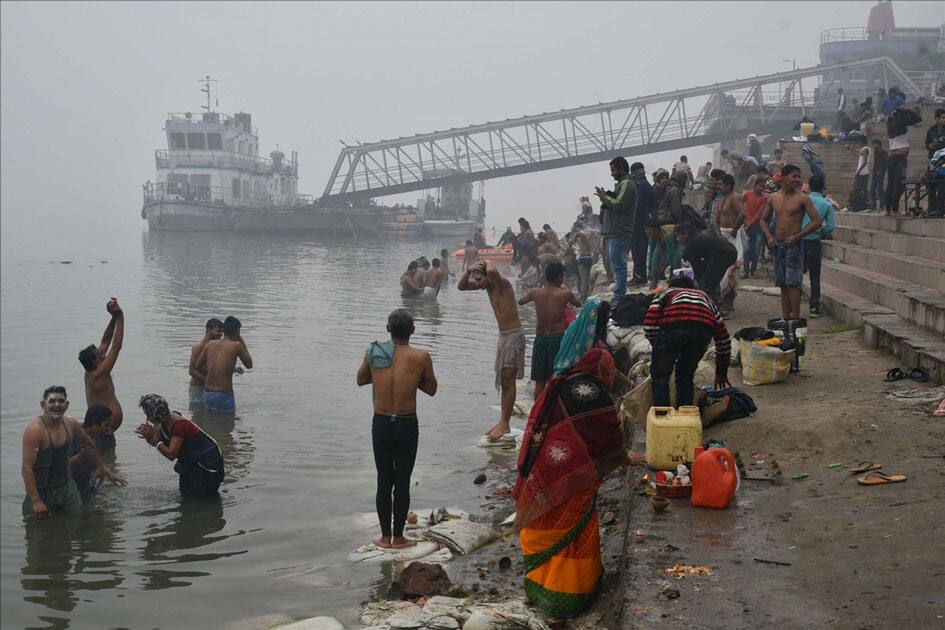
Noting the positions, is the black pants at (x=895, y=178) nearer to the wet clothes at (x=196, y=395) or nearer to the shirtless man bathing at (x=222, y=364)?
the shirtless man bathing at (x=222, y=364)

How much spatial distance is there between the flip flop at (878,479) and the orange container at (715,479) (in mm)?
716

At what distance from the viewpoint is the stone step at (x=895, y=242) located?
10461mm

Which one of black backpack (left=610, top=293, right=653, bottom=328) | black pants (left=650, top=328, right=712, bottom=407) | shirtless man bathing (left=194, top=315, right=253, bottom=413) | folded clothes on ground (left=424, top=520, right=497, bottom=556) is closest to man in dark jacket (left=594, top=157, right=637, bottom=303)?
black backpack (left=610, top=293, right=653, bottom=328)

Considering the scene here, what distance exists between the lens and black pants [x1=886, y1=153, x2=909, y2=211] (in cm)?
1288

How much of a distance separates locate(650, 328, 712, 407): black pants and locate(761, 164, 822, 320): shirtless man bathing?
113 inches

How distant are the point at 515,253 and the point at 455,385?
47.1 feet

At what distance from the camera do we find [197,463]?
8078 millimetres

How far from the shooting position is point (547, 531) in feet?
16.1

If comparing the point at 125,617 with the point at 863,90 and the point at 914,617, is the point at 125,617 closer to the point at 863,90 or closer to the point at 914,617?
the point at 914,617

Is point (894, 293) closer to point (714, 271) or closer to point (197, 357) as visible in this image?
point (714, 271)

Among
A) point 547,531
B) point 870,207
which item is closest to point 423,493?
point 547,531

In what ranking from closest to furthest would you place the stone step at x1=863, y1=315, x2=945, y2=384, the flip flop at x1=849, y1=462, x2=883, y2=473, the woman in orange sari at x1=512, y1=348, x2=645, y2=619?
the woman in orange sari at x1=512, y1=348, x2=645, y2=619
the flip flop at x1=849, y1=462, x2=883, y2=473
the stone step at x1=863, y1=315, x2=945, y2=384

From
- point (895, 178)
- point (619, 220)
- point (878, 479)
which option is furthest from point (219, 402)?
point (895, 178)

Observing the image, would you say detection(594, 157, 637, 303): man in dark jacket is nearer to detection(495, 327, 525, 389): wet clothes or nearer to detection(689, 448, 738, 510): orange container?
detection(495, 327, 525, 389): wet clothes
